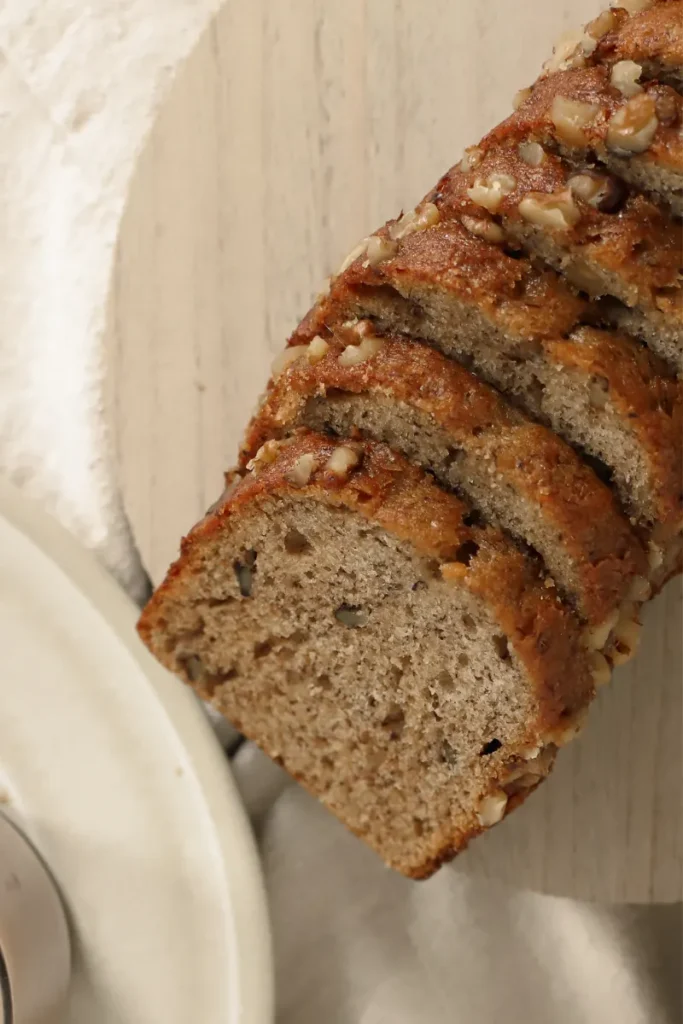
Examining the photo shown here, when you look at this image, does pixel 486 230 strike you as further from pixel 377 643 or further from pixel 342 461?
pixel 377 643

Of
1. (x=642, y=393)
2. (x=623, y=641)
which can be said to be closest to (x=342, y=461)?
(x=642, y=393)

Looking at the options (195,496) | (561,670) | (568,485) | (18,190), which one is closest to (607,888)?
(561,670)

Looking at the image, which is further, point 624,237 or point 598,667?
point 598,667

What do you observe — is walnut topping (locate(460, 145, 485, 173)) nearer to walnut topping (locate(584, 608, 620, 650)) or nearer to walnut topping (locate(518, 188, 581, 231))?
walnut topping (locate(518, 188, 581, 231))

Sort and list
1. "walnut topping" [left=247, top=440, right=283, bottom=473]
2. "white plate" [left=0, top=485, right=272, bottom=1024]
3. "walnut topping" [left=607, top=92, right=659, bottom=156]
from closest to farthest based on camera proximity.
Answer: "walnut topping" [left=607, top=92, right=659, bottom=156], "walnut topping" [left=247, top=440, right=283, bottom=473], "white plate" [left=0, top=485, right=272, bottom=1024]

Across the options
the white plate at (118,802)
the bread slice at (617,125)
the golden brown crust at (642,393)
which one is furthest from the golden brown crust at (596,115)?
the white plate at (118,802)

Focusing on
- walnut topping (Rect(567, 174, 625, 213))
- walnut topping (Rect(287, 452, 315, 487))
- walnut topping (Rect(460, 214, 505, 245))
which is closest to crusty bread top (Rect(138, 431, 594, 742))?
walnut topping (Rect(287, 452, 315, 487))

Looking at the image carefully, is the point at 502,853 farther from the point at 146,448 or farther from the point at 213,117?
the point at 213,117

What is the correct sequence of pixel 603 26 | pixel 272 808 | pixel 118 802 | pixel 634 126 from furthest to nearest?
pixel 272 808 → pixel 118 802 → pixel 603 26 → pixel 634 126
